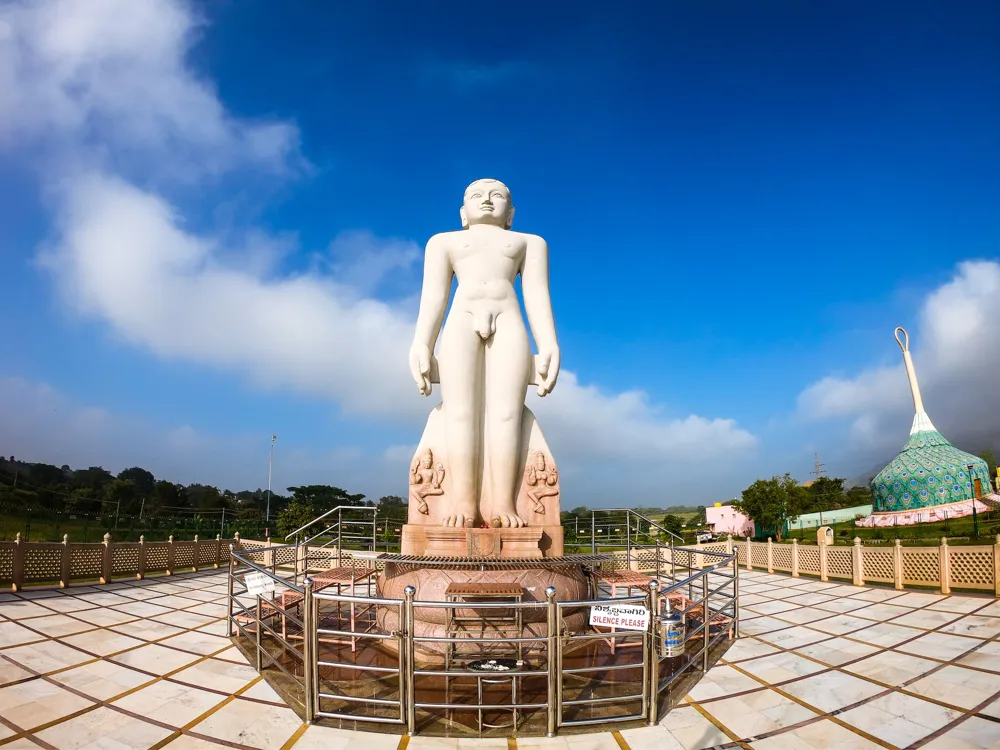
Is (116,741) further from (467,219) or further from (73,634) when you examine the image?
(467,219)

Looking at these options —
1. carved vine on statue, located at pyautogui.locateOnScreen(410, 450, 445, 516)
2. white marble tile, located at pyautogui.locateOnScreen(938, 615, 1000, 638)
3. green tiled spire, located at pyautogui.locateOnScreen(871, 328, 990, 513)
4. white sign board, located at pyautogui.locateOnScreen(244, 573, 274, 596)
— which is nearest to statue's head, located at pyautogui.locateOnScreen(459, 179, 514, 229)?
carved vine on statue, located at pyautogui.locateOnScreen(410, 450, 445, 516)

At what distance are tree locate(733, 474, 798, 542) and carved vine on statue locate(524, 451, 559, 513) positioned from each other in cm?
2185

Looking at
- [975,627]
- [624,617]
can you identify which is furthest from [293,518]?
[975,627]

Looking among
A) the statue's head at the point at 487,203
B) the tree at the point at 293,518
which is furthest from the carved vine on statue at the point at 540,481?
the tree at the point at 293,518

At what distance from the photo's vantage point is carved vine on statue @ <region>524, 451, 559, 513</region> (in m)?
7.11

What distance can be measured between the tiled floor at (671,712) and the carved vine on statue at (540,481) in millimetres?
2724

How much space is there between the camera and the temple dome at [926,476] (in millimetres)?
24641

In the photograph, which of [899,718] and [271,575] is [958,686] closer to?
[899,718]

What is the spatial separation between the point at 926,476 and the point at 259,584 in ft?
101

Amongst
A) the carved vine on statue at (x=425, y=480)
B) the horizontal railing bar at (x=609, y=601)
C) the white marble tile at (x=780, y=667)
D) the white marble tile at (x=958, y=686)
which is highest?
the carved vine on statue at (x=425, y=480)

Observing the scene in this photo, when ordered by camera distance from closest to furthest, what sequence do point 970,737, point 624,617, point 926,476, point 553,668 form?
1. point 970,737
2. point 553,668
3. point 624,617
4. point 926,476

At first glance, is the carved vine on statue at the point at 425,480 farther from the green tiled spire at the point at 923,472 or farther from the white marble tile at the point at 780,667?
the green tiled spire at the point at 923,472

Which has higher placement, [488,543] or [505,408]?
[505,408]

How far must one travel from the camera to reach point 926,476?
2536 centimetres
